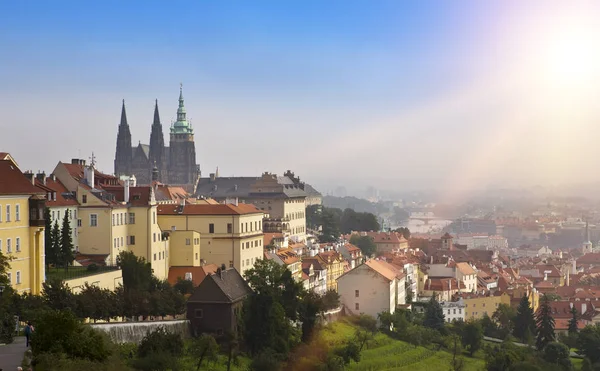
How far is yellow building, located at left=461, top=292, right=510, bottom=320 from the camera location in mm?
84750

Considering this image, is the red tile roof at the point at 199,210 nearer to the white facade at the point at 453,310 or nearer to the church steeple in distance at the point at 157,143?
the white facade at the point at 453,310

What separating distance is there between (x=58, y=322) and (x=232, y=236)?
31704 millimetres

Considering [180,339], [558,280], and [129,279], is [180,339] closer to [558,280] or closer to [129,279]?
[129,279]

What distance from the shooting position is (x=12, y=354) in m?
27.9

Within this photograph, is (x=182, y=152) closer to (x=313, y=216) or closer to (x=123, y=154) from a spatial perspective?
(x=123, y=154)

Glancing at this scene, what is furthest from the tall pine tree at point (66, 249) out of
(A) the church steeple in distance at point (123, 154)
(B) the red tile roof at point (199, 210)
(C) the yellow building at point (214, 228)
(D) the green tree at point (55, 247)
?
(A) the church steeple in distance at point (123, 154)

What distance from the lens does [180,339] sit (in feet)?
129

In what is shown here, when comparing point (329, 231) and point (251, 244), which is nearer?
point (251, 244)

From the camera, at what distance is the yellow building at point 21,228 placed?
37.0 meters

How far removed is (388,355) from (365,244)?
163 feet

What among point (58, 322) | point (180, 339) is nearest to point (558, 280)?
point (180, 339)

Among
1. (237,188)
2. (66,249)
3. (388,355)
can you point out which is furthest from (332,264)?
(237,188)

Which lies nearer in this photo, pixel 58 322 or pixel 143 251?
pixel 58 322

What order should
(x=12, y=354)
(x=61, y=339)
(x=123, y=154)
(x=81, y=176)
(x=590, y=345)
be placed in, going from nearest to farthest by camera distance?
(x=61, y=339)
(x=12, y=354)
(x=81, y=176)
(x=590, y=345)
(x=123, y=154)
